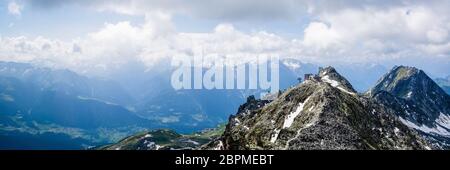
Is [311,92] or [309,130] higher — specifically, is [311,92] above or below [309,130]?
above

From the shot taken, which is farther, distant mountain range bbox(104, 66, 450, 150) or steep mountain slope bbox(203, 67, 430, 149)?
steep mountain slope bbox(203, 67, 430, 149)

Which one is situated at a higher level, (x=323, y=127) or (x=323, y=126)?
(x=323, y=126)

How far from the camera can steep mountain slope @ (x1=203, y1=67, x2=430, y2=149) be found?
375ft

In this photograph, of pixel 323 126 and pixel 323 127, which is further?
pixel 323 126

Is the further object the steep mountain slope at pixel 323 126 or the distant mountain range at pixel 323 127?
the steep mountain slope at pixel 323 126

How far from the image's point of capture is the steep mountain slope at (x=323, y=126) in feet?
375

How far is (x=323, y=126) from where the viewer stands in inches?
4692

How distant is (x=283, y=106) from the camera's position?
163875 millimetres
